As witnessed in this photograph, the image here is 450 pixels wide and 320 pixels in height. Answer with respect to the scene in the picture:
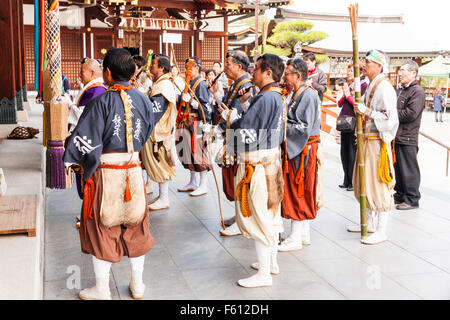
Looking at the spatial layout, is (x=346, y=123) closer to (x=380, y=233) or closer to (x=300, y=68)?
(x=380, y=233)

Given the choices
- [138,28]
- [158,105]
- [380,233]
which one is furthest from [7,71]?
[138,28]

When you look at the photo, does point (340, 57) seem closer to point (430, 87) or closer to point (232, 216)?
point (430, 87)

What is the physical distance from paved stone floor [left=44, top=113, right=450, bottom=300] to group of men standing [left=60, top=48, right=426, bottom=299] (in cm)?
17

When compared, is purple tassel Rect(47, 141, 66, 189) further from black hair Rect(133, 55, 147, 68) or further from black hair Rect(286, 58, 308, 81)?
black hair Rect(286, 58, 308, 81)

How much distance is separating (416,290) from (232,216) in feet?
7.47

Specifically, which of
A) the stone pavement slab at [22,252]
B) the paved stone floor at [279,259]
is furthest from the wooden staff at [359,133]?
the stone pavement slab at [22,252]

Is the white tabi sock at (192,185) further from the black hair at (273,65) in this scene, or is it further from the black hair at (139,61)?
the black hair at (273,65)

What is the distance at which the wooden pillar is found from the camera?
7.90 metres

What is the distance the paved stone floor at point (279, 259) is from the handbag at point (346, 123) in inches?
38.9

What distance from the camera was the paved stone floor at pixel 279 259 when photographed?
11.3 ft

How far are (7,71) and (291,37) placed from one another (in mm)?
18215

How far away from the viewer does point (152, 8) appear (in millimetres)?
21438

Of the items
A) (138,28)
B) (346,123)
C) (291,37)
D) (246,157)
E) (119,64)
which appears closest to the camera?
(119,64)

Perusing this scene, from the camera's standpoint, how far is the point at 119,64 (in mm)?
3102
